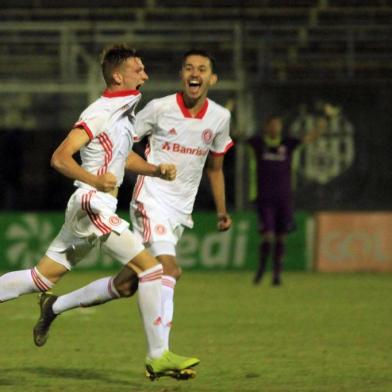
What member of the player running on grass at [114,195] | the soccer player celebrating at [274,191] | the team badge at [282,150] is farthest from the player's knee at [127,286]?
the team badge at [282,150]

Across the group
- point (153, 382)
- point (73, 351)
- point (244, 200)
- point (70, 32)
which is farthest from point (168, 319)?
point (70, 32)

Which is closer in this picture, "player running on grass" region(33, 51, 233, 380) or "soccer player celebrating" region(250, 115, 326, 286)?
"player running on grass" region(33, 51, 233, 380)

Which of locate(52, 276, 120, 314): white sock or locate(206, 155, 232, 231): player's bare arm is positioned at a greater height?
locate(206, 155, 232, 231): player's bare arm

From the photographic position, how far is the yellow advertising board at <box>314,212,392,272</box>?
1894 cm

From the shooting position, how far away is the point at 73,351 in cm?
941

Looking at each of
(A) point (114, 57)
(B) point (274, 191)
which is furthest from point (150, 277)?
(B) point (274, 191)

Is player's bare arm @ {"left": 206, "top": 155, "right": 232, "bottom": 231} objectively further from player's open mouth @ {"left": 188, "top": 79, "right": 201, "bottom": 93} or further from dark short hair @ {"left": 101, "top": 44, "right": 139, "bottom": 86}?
dark short hair @ {"left": 101, "top": 44, "right": 139, "bottom": 86}

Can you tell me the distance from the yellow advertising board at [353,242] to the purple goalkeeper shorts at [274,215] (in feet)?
8.28

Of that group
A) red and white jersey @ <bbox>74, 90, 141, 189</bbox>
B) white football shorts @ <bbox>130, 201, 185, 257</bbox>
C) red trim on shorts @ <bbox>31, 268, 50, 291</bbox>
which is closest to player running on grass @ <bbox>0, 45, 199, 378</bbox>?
red and white jersey @ <bbox>74, 90, 141, 189</bbox>

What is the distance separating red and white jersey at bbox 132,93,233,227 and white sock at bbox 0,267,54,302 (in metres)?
1.35

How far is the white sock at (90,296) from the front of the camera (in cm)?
782

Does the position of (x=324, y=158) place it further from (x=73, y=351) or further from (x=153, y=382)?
(x=153, y=382)

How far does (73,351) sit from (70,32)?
13272 mm

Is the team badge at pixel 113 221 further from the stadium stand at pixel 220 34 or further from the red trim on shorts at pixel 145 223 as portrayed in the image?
the stadium stand at pixel 220 34
